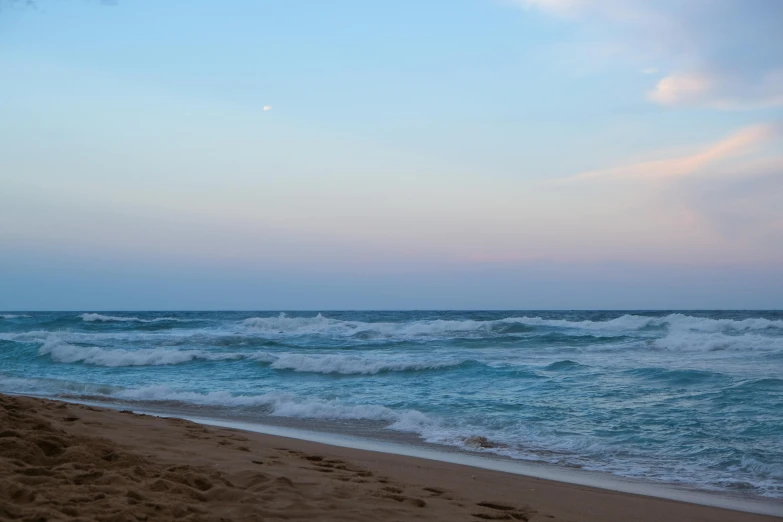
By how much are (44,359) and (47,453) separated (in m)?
17.7

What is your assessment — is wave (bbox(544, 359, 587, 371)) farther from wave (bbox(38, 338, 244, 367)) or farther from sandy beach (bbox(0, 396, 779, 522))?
wave (bbox(38, 338, 244, 367))

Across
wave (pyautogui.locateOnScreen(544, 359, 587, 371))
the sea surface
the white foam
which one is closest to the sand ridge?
the sea surface

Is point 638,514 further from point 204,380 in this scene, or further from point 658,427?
point 204,380

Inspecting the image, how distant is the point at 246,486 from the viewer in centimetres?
445

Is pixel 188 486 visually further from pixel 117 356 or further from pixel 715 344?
pixel 715 344

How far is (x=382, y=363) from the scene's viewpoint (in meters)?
16.9

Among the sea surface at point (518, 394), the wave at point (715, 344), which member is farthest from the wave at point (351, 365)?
the wave at point (715, 344)

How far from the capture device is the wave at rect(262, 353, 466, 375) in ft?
53.5

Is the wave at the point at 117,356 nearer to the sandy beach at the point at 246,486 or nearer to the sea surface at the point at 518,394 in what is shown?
the sea surface at the point at 518,394

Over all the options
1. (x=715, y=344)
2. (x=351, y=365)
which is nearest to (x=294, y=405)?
(x=351, y=365)

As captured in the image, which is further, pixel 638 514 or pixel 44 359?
pixel 44 359

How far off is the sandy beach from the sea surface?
1688 mm

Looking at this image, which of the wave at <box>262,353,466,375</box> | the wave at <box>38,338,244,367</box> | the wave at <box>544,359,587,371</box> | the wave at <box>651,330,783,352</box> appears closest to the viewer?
the wave at <box>544,359,587,371</box>

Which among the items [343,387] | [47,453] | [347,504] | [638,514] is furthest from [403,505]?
[343,387]
